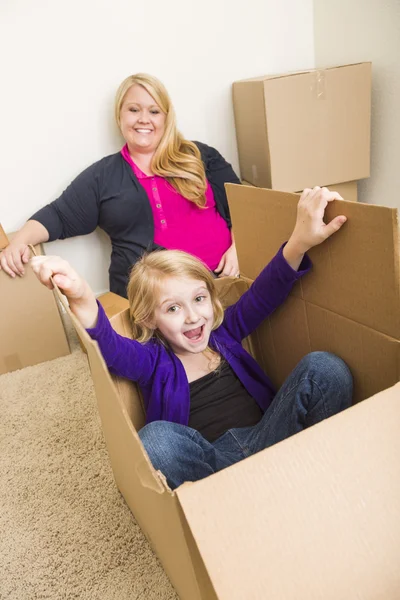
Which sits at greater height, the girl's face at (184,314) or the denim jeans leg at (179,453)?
the girl's face at (184,314)

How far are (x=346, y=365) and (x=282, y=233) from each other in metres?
0.25

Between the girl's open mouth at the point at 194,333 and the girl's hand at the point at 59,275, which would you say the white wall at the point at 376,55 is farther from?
the girl's hand at the point at 59,275

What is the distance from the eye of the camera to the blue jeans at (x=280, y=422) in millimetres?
749

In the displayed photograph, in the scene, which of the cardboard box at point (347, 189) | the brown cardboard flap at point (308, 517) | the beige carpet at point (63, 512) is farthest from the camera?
the cardboard box at point (347, 189)

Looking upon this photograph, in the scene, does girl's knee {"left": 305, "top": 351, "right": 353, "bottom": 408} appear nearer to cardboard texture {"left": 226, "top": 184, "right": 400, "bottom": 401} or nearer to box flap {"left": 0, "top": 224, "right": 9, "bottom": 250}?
cardboard texture {"left": 226, "top": 184, "right": 400, "bottom": 401}

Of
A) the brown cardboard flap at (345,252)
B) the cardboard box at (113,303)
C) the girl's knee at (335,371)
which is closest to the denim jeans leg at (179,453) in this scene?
the girl's knee at (335,371)

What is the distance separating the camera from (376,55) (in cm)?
147

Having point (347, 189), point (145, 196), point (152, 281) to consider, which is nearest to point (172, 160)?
point (145, 196)

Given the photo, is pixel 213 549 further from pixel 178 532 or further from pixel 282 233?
pixel 282 233

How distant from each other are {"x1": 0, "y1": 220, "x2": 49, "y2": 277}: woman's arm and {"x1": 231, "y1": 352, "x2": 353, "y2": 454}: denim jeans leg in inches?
32.1

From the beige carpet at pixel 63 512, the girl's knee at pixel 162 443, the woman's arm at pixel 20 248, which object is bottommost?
the beige carpet at pixel 63 512

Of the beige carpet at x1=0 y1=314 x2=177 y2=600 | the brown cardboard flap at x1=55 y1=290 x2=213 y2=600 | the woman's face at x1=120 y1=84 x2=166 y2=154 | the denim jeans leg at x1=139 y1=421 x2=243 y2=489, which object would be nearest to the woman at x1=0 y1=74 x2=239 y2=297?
the woman's face at x1=120 y1=84 x2=166 y2=154

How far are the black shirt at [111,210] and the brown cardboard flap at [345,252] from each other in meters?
0.58

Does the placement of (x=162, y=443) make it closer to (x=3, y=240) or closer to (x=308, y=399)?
(x=308, y=399)
